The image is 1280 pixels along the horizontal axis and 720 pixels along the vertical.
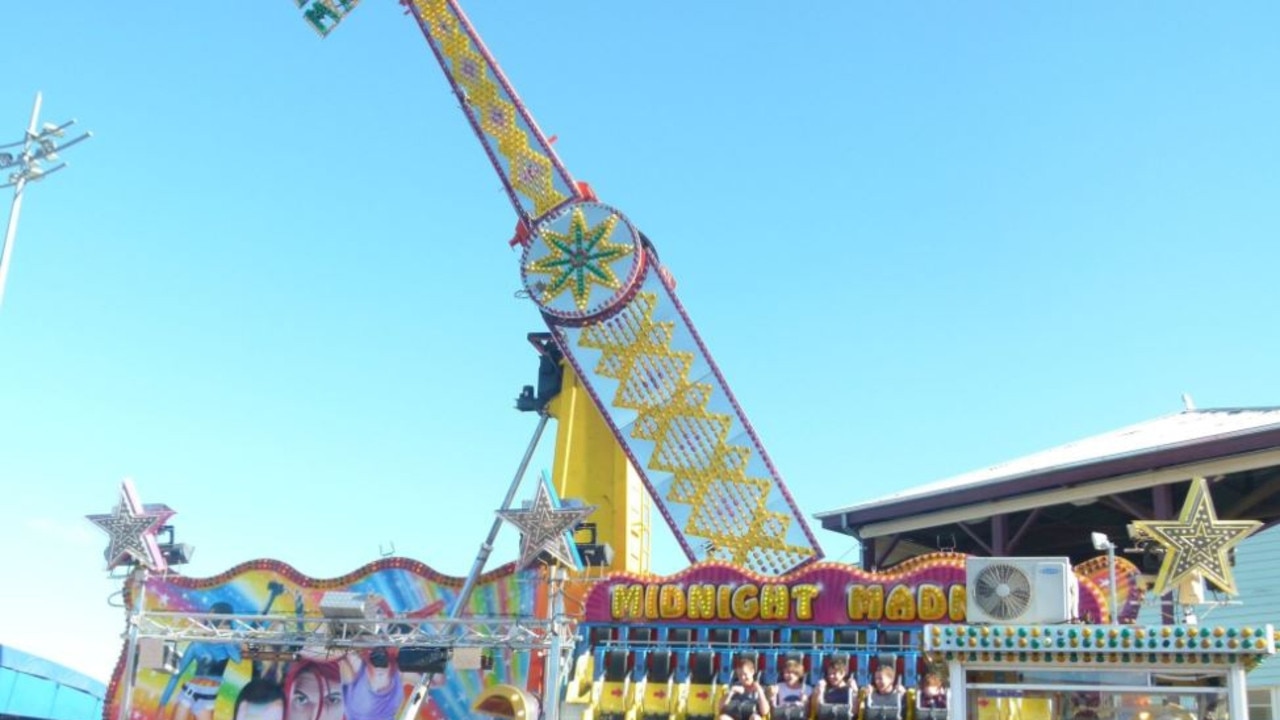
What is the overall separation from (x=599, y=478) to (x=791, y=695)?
36.8 ft

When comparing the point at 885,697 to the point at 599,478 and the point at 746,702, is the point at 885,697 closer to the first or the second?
the point at 746,702

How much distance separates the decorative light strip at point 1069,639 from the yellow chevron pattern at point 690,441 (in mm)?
14990

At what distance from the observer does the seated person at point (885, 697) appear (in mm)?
22453

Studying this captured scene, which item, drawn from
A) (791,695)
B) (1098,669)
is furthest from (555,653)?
(1098,669)

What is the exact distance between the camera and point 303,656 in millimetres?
27969

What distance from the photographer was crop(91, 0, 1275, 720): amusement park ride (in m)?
24.7

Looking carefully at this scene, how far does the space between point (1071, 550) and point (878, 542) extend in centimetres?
552

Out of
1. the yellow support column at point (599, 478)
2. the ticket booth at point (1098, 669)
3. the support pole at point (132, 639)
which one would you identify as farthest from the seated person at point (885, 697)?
the support pole at point (132, 639)

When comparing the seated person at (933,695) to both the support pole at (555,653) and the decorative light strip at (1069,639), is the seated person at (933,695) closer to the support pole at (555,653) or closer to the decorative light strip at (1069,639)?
the support pole at (555,653)

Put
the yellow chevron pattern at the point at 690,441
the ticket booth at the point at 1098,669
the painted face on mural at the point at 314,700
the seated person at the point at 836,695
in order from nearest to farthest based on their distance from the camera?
the ticket booth at the point at 1098,669 < the seated person at the point at 836,695 < the painted face on mural at the point at 314,700 < the yellow chevron pattern at the point at 690,441

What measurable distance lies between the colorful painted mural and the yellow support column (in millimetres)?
4457

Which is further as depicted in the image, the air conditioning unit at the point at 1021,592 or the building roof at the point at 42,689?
the building roof at the point at 42,689

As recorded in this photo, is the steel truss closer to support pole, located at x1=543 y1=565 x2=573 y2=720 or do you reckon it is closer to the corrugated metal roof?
support pole, located at x1=543 y1=565 x2=573 y2=720

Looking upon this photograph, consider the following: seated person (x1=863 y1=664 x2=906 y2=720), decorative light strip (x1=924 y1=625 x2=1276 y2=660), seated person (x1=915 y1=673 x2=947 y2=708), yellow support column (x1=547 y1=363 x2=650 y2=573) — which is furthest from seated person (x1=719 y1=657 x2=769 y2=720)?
yellow support column (x1=547 y1=363 x2=650 y2=573)
